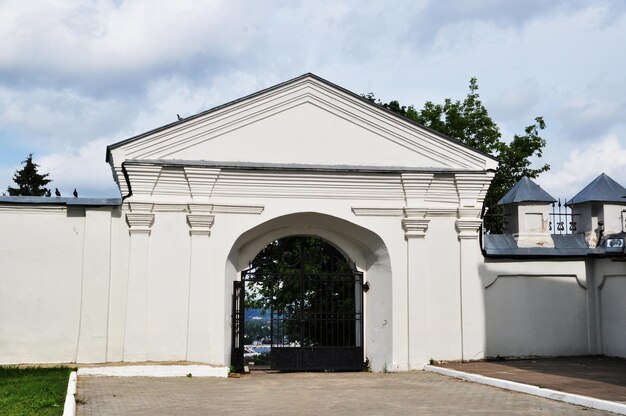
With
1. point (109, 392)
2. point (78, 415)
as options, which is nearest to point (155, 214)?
point (109, 392)

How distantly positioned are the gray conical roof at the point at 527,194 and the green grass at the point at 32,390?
8.98 m

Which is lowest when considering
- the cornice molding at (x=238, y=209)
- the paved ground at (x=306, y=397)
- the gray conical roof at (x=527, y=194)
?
the paved ground at (x=306, y=397)

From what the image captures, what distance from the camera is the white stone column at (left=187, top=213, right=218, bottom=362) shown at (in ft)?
45.3

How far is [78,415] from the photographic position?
327 inches

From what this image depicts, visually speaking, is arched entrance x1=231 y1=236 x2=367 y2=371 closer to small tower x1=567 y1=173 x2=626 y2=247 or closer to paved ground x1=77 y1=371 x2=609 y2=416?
paved ground x1=77 y1=371 x2=609 y2=416

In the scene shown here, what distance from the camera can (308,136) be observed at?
1470 centimetres

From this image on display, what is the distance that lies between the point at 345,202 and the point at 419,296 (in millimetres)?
2248

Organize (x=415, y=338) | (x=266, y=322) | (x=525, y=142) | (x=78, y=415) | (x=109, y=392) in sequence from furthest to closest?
(x=525, y=142) → (x=266, y=322) → (x=415, y=338) → (x=109, y=392) → (x=78, y=415)

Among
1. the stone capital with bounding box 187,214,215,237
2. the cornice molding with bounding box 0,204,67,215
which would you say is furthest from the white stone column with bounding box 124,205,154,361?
the cornice molding with bounding box 0,204,67,215

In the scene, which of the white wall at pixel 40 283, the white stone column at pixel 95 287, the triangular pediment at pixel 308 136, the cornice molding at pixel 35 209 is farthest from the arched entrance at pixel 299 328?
the cornice molding at pixel 35 209

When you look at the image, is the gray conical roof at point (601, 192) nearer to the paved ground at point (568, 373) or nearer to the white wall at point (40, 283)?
the paved ground at point (568, 373)

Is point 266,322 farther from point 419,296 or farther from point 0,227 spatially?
point 0,227

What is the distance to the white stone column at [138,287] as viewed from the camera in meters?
13.6

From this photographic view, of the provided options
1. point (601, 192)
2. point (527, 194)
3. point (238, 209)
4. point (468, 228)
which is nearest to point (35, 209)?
point (238, 209)
